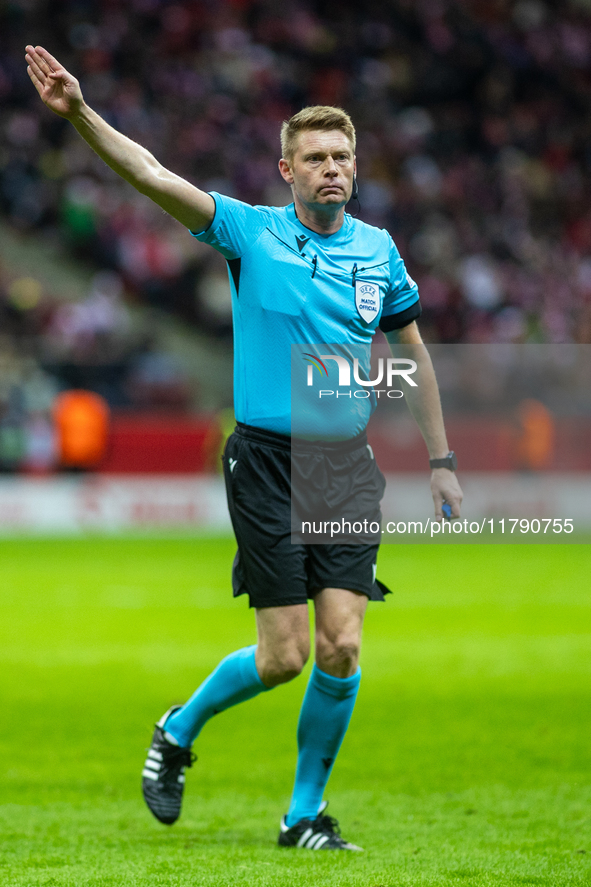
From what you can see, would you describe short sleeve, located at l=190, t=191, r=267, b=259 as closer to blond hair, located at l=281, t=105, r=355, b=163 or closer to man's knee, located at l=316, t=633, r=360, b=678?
blond hair, located at l=281, t=105, r=355, b=163

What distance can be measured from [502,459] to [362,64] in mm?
9776

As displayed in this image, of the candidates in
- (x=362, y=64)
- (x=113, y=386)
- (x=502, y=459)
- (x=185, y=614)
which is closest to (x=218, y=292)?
(x=113, y=386)

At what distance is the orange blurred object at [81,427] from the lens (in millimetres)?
15578

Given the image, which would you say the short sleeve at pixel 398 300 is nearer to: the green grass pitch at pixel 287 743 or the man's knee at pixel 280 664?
the man's knee at pixel 280 664

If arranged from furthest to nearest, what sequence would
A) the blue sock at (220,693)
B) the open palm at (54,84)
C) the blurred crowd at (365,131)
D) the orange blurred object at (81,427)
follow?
the blurred crowd at (365,131)
the orange blurred object at (81,427)
the blue sock at (220,693)
the open palm at (54,84)

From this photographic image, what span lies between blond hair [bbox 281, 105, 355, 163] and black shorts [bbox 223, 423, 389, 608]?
994 millimetres

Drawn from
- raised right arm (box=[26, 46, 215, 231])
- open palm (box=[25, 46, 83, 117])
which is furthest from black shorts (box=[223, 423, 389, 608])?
open palm (box=[25, 46, 83, 117])

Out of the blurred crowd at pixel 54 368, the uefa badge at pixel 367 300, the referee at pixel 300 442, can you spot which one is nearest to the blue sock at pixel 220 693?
the referee at pixel 300 442

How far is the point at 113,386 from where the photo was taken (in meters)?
16.0

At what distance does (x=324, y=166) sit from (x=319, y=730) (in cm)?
197

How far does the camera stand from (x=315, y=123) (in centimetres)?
414

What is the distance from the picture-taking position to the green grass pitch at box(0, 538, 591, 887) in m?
3.94

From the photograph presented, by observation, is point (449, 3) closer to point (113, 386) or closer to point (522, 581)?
point (113, 386)

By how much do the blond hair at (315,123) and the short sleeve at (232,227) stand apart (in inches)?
10.1
